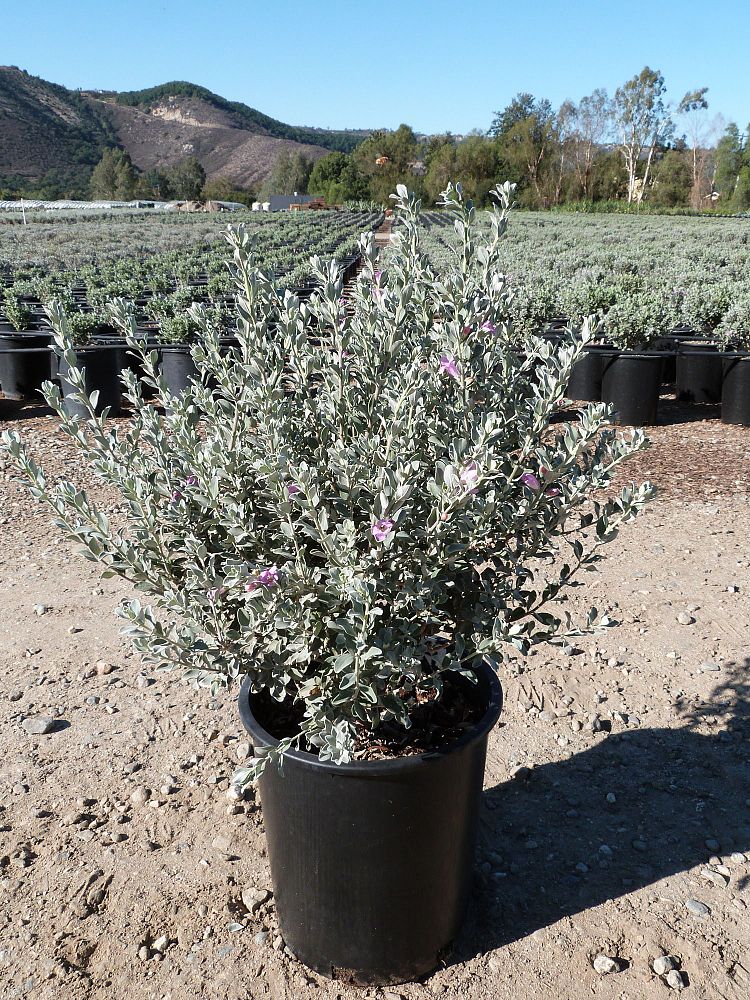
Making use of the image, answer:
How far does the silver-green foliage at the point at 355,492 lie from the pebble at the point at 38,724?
1.33m

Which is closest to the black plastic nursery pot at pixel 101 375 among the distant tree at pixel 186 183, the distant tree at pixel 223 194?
the distant tree at pixel 223 194

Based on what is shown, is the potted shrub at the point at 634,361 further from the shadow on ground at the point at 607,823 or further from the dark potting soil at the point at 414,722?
the dark potting soil at the point at 414,722

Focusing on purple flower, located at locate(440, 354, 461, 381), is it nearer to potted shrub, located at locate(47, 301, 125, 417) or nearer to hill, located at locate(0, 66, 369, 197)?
potted shrub, located at locate(47, 301, 125, 417)

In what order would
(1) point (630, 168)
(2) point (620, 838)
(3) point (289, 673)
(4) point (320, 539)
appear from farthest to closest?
(1) point (630, 168) → (2) point (620, 838) → (3) point (289, 673) → (4) point (320, 539)

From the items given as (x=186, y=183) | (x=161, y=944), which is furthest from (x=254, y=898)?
(x=186, y=183)

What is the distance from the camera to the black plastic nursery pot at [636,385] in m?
6.50

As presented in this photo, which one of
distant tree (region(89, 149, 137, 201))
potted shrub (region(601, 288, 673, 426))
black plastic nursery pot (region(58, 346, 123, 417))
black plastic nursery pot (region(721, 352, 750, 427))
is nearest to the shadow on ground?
potted shrub (region(601, 288, 673, 426))

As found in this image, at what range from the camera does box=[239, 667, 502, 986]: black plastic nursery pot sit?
5.48 ft

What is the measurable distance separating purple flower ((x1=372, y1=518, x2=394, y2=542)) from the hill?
106903 millimetres

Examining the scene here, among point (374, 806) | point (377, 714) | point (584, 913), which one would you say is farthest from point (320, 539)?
point (584, 913)

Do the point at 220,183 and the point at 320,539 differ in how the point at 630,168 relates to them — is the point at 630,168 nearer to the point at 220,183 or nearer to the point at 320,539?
the point at 220,183

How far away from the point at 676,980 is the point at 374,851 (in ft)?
2.80

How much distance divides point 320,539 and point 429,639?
411mm

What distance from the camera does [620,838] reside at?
2359 millimetres
